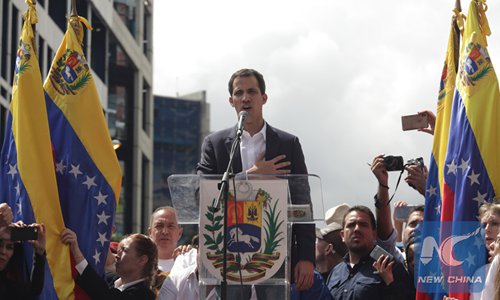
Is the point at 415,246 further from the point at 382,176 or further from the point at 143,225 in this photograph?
the point at 143,225

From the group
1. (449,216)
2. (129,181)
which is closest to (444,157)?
(449,216)

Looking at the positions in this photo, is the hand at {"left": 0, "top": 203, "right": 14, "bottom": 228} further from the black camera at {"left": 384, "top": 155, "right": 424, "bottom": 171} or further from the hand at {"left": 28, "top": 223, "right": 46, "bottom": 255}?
the black camera at {"left": 384, "top": 155, "right": 424, "bottom": 171}

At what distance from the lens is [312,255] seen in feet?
29.6

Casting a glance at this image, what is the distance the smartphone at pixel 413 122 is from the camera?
1017 centimetres

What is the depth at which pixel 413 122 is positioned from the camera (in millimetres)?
10250

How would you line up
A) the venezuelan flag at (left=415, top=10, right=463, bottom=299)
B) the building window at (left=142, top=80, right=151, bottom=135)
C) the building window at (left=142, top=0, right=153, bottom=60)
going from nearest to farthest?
the venezuelan flag at (left=415, top=10, right=463, bottom=299)
the building window at (left=142, top=0, right=153, bottom=60)
the building window at (left=142, top=80, right=151, bottom=135)

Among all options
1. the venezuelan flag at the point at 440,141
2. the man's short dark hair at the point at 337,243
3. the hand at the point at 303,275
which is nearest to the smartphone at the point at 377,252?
the venezuelan flag at the point at 440,141

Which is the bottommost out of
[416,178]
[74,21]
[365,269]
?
[365,269]

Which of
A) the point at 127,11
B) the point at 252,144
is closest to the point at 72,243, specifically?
the point at 252,144

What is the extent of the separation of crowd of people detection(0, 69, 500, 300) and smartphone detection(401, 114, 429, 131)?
16 cm

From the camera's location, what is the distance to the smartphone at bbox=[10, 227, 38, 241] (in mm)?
9070

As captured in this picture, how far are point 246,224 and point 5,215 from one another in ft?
6.52

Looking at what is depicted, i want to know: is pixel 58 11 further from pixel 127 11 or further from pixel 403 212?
pixel 403 212

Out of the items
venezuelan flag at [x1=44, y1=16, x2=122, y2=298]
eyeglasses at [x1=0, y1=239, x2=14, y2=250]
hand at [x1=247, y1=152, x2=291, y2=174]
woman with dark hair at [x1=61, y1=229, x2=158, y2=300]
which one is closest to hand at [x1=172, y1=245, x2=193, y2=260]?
woman with dark hair at [x1=61, y1=229, x2=158, y2=300]
